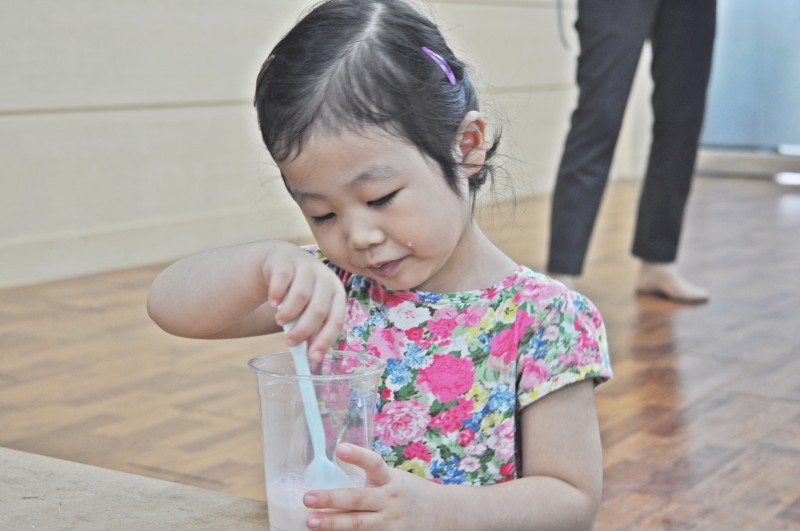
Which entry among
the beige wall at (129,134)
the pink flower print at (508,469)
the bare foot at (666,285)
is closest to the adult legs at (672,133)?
the bare foot at (666,285)

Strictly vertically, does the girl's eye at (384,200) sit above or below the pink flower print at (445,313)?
above

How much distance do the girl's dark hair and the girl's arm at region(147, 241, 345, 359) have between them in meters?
0.10

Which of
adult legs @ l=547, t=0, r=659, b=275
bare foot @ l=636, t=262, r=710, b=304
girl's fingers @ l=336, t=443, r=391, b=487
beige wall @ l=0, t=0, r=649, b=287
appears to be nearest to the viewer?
girl's fingers @ l=336, t=443, r=391, b=487

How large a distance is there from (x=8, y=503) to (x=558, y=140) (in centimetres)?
506

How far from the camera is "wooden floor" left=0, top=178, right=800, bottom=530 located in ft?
5.41

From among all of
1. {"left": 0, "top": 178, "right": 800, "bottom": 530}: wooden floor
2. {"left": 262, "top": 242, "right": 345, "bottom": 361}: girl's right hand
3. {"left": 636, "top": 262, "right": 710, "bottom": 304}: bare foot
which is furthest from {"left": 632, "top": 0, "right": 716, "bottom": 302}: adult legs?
{"left": 262, "top": 242, "right": 345, "bottom": 361}: girl's right hand

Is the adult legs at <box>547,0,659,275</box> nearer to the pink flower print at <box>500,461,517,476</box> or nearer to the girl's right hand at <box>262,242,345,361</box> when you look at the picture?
the pink flower print at <box>500,461,517,476</box>

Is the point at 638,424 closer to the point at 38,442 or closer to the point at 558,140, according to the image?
the point at 38,442

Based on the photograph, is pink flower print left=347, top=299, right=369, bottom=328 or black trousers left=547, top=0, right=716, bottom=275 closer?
pink flower print left=347, top=299, right=369, bottom=328

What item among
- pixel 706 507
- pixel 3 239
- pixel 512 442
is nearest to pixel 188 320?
pixel 512 442

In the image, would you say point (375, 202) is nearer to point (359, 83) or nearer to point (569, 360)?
point (359, 83)

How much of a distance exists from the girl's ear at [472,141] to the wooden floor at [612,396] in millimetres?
650

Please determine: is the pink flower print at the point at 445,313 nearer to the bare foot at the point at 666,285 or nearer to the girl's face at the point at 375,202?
the girl's face at the point at 375,202

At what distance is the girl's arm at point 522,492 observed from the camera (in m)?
0.81
